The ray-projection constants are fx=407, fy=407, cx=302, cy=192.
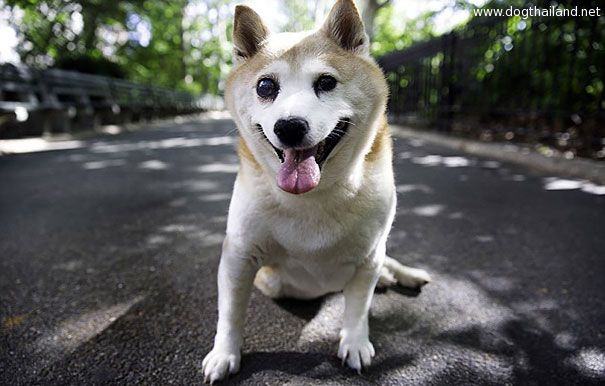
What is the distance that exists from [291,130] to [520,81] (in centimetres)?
642

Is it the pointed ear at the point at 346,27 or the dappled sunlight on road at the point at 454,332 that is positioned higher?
the pointed ear at the point at 346,27

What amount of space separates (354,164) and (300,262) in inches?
17.2

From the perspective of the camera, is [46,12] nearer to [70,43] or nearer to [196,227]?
[70,43]

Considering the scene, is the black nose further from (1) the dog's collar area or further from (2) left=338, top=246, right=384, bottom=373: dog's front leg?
(2) left=338, top=246, right=384, bottom=373: dog's front leg

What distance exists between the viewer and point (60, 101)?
8914 millimetres

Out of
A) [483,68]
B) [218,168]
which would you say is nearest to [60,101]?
[218,168]

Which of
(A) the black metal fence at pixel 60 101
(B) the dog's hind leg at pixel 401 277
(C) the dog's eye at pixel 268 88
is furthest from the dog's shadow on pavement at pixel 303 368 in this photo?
(A) the black metal fence at pixel 60 101

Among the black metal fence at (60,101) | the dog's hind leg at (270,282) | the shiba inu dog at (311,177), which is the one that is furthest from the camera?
the black metal fence at (60,101)

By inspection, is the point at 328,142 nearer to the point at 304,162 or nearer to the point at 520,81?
the point at 304,162

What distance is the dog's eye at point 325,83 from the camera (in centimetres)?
149

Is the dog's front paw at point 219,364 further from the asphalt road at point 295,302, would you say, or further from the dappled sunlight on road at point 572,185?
the dappled sunlight on road at point 572,185

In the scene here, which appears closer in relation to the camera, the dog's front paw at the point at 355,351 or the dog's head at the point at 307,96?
A: the dog's head at the point at 307,96

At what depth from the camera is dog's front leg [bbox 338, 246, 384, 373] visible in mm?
1575

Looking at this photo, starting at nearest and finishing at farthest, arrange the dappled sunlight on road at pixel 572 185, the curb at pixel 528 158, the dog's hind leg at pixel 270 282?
the dog's hind leg at pixel 270 282 < the dappled sunlight on road at pixel 572 185 < the curb at pixel 528 158
